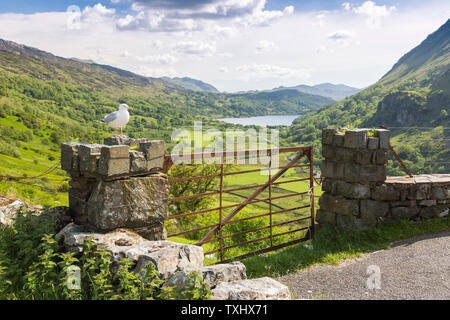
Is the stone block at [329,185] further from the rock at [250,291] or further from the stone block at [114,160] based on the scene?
the stone block at [114,160]

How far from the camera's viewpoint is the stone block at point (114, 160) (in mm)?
4547

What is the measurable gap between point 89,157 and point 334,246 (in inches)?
199

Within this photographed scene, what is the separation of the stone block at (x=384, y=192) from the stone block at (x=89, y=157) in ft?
18.6

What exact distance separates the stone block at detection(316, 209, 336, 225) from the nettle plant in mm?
4729

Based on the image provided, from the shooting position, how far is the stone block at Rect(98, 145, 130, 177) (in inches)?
179

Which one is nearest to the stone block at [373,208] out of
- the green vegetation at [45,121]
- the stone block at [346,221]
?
the stone block at [346,221]

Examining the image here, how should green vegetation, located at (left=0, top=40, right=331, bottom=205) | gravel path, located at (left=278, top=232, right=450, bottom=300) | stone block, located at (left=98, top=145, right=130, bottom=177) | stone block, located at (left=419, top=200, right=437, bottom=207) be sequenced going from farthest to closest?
green vegetation, located at (left=0, top=40, right=331, bottom=205) → stone block, located at (left=419, top=200, right=437, bottom=207) → gravel path, located at (left=278, top=232, right=450, bottom=300) → stone block, located at (left=98, top=145, right=130, bottom=177)

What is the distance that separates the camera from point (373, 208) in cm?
722

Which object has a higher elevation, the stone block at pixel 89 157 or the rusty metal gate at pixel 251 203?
the stone block at pixel 89 157

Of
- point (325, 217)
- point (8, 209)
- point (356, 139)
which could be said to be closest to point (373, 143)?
point (356, 139)

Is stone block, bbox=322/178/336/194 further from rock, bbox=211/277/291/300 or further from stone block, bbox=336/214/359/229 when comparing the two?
rock, bbox=211/277/291/300

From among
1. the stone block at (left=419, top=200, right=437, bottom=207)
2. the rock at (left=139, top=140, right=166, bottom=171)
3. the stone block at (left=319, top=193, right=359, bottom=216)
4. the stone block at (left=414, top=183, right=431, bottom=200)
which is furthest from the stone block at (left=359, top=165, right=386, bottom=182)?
the rock at (left=139, top=140, right=166, bottom=171)

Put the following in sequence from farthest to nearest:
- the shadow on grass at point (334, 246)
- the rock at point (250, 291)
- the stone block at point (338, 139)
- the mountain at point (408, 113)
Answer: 1. the mountain at point (408, 113)
2. the stone block at point (338, 139)
3. the shadow on grass at point (334, 246)
4. the rock at point (250, 291)
